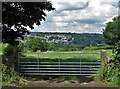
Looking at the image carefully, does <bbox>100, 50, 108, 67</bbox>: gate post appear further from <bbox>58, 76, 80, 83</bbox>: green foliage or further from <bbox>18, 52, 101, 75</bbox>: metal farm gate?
<bbox>58, 76, 80, 83</bbox>: green foliage

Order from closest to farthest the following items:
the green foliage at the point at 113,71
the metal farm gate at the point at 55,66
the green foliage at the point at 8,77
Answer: the green foliage at the point at 113,71
the green foliage at the point at 8,77
the metal farm gate at the point at 55,66

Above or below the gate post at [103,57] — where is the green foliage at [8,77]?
below

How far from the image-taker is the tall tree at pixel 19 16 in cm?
1202

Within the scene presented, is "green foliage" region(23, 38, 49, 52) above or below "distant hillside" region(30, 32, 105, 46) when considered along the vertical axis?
below

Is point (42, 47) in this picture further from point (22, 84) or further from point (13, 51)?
point (22, 84)

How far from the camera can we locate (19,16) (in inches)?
476

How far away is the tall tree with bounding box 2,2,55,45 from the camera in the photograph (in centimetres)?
1202

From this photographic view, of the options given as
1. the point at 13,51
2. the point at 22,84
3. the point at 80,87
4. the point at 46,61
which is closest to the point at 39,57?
the point at 46,61

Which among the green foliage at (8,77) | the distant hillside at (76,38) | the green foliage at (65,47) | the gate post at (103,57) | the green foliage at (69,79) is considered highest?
the distant hillside at (76,38)

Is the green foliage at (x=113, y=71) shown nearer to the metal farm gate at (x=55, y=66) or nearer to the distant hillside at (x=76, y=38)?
the distant hillside at (x=76, y=38)

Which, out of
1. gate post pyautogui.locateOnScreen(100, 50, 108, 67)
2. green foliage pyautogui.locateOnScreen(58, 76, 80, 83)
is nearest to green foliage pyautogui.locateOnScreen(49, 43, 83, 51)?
gate post pyautogui.locateOnScreen(100, 50, 108, 67)

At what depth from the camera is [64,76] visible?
1164 cm

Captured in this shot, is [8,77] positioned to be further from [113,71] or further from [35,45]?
[35,45]

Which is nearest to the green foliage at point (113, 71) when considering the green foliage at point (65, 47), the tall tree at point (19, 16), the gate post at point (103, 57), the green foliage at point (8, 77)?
the gate post at point (103, 57)
